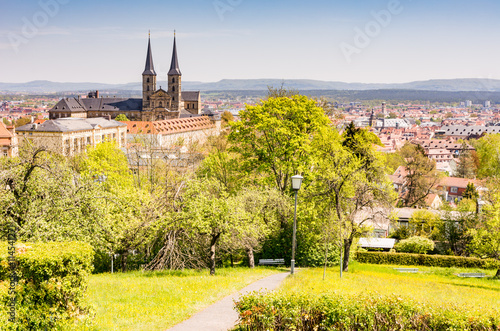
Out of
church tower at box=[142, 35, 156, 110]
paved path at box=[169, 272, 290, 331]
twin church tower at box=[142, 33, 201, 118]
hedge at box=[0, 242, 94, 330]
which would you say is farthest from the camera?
twin church tower at box=[142, 33, 201, 118]

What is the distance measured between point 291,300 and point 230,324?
181 centimetres

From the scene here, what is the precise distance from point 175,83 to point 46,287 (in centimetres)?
13268

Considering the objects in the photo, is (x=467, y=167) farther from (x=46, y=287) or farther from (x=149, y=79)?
(x=149, y=79)

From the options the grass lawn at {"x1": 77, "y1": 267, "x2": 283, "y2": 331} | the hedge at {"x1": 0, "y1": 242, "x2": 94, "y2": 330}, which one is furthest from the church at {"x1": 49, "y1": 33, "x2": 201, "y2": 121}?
the hedge at {"x1": 0, "y1": 242, "x2": 94, "y2": 330}

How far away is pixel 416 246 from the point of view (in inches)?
1417

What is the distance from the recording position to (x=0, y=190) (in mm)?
13648

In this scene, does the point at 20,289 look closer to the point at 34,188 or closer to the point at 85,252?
the point at 85,252

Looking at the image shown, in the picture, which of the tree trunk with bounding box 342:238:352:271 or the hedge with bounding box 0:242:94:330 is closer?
the hedge with bounding box 0:242:94:330

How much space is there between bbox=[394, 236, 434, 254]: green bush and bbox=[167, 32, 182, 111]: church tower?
10842 centimetres

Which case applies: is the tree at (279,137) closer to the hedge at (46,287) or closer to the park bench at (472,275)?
the park bench at (472,275)

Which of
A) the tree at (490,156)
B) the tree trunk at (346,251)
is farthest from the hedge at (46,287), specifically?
the tree at (490,156)

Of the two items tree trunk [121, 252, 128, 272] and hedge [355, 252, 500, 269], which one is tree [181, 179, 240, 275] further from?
hedge [355, 252, 500, 269]

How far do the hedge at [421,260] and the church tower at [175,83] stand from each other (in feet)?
360

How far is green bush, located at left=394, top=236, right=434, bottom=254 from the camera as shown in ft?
118
